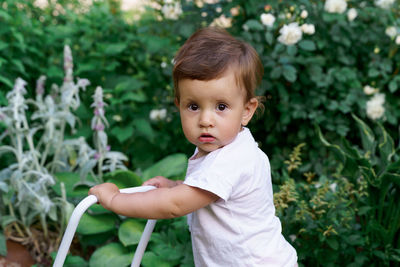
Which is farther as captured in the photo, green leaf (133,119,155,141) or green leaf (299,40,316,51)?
green leaf (133,119,155,141)

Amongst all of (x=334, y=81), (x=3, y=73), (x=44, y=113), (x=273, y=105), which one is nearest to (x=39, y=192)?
(x=44, y=113)

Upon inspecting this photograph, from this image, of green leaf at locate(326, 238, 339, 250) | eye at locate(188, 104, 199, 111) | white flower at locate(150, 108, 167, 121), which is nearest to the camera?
eye at locate(188, 104, 199, 111)

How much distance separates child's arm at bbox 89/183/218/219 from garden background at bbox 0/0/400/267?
29.9 inches

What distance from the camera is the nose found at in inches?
56.6

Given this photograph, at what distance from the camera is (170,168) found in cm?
265

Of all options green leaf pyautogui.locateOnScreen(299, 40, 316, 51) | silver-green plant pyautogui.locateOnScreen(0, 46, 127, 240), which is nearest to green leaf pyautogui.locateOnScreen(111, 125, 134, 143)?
silver-green plant pyautogui.locateOnScreen(0, 46, 127, 240)

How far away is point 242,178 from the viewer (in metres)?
1.47

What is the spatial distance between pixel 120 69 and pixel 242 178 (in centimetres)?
249

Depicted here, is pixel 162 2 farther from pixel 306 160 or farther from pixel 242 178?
pixel 242 178

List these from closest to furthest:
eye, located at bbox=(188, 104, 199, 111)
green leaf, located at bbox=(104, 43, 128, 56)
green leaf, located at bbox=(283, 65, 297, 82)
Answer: eye, located at bbox=(188, 104, 199, 111) < green leaf, located at bbox=(283, 65, 297, 82) < green leaf, located at bbox=(104, 43, 128, 56)

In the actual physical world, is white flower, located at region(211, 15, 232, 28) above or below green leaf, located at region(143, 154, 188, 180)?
above

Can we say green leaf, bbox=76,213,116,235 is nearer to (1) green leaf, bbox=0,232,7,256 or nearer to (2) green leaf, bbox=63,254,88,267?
(2) green leaf, bbox=63,254,88,267

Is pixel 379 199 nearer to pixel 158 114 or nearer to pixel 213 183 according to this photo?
pixel 213 183

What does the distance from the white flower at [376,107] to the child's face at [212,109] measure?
2.01 meters
